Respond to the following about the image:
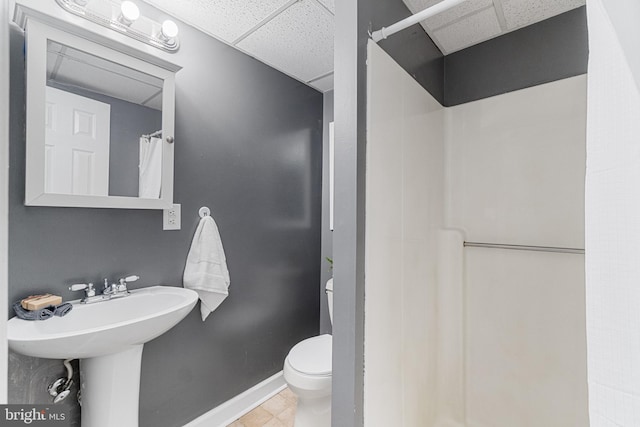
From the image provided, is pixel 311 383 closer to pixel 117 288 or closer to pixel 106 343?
pixel 106 343

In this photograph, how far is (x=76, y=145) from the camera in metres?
1.17

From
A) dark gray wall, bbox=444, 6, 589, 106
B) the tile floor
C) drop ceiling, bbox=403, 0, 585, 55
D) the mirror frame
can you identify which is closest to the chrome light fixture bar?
the mirror frame

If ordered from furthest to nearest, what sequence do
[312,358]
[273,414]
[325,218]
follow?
[325,218]
[273,414]
[312,358]

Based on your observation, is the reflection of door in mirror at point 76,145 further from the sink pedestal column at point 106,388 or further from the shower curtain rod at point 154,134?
the sink pedestal column at point 106,388

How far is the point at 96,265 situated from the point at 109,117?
672 millimetres

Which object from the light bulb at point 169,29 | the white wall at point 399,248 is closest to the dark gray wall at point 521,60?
the white wall at point 399,248

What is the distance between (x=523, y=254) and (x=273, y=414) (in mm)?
1707

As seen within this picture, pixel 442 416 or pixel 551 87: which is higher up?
pixel 551 87

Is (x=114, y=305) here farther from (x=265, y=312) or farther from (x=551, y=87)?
(x=551, y=87)

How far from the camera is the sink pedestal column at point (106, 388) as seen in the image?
112 cm

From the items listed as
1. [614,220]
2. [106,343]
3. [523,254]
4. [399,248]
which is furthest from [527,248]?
[106,343]

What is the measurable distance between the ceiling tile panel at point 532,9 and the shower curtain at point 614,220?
39.3 inches

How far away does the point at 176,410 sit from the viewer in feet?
4.86

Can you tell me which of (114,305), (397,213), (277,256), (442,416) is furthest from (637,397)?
(277,256)
